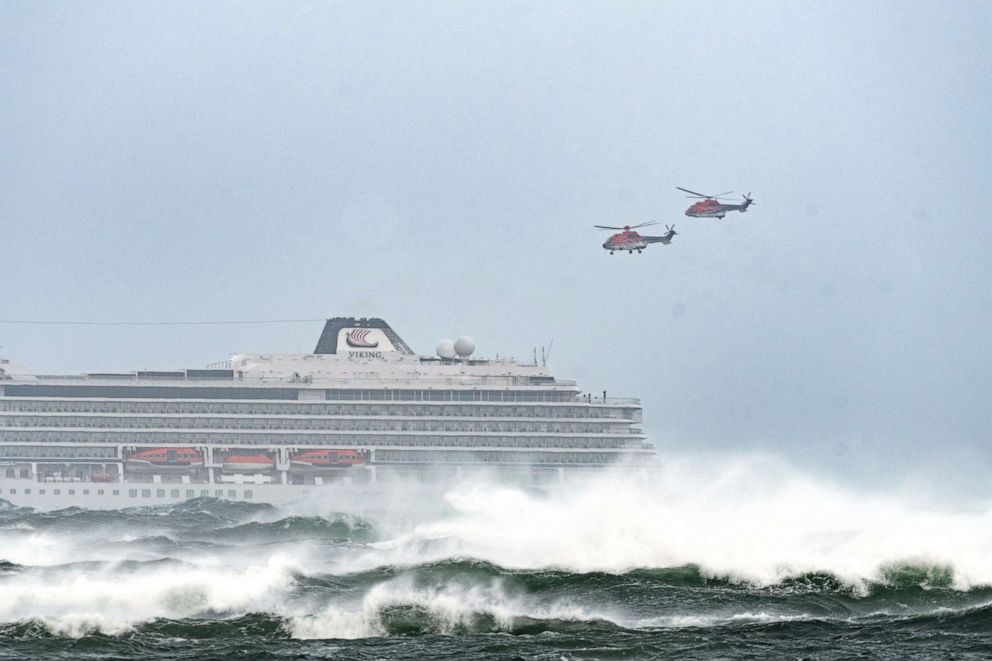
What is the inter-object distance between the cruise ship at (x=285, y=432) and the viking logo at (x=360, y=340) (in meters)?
4.07

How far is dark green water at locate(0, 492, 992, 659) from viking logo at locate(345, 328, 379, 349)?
222ft

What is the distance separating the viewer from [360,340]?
108m

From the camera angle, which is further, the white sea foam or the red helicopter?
the red helicopter

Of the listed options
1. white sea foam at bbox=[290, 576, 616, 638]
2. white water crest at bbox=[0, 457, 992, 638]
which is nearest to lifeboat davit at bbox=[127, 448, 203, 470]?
white water crest at bbox=[0, 457, 992, 638]

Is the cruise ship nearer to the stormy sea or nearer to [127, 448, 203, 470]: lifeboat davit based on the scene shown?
[127, 448, 203, 470]: lifeboat davit

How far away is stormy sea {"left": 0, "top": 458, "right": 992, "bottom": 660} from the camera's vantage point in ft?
92.8

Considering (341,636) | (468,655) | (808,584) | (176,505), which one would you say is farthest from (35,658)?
(176,505)

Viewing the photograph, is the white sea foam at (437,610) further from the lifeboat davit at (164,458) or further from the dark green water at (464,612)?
the lifeboat davit at (164,458)

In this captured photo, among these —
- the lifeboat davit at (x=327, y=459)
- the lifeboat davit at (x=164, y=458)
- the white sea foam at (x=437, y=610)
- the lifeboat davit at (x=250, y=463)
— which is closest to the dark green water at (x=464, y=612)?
the white sea foam at (x=437, y=610)

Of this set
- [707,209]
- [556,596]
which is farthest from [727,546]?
[707,209]

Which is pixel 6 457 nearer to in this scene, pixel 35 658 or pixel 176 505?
pixel 176 505

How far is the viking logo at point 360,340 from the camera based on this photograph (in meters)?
108

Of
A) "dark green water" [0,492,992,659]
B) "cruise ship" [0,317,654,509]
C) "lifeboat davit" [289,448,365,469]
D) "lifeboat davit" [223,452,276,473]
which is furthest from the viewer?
"lifeboat davit" [289,448,365,469]

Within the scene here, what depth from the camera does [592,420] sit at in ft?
335
